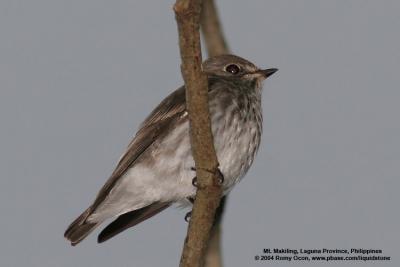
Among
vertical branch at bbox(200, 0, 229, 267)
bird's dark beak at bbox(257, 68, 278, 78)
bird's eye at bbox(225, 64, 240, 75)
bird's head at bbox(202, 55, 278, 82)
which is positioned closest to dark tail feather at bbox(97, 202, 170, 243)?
vertical branch at bbox(200, 0, 229, 267)

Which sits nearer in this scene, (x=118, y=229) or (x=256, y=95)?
(x=118, y=229)

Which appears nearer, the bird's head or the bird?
the bird

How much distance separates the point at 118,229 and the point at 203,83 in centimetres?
301

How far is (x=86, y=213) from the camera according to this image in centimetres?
758

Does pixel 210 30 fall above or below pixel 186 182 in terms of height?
above

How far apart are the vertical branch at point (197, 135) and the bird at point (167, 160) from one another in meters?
1.43

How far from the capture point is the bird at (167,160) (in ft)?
23.4

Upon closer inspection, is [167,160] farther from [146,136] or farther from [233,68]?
[233,68]

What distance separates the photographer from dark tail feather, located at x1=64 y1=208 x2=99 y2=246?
7.43 meters

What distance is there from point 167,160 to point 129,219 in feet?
3.07

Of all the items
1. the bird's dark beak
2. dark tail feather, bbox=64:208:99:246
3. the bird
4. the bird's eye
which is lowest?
dark tail feather, bbox=64:208:99:246

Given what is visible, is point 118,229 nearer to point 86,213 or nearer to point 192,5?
point 86,213

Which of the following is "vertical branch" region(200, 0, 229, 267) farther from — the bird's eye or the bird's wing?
the bird's eye

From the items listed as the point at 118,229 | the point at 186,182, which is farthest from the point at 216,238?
the point at 118,229
